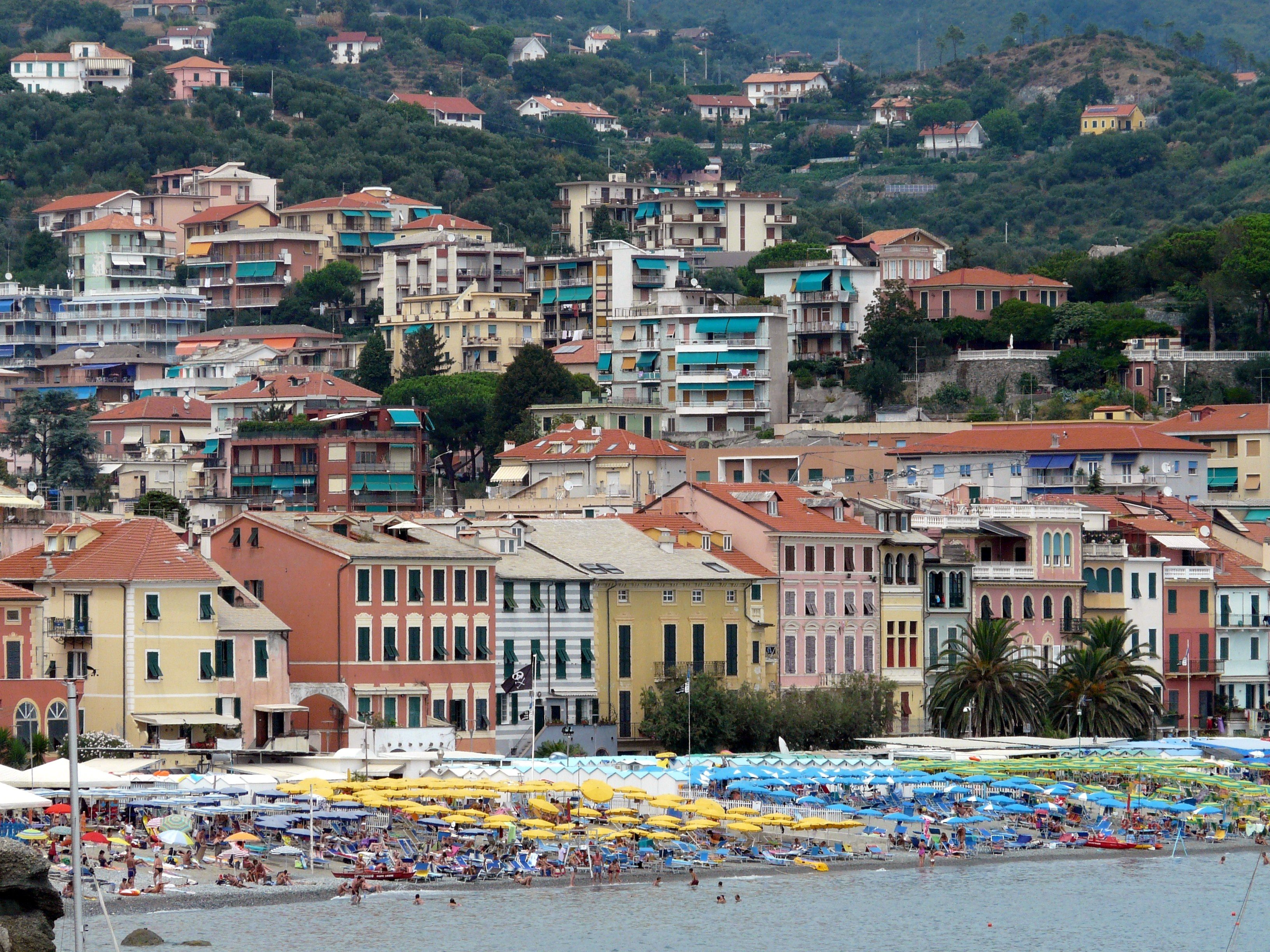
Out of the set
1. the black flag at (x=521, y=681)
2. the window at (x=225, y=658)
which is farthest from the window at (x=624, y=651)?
the window at (x=225, y=658)

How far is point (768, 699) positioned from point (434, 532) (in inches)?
486

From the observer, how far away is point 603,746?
89.5 metres

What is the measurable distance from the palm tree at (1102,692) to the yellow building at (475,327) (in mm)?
75241

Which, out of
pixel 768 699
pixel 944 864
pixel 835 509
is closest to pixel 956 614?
pixel 835 509

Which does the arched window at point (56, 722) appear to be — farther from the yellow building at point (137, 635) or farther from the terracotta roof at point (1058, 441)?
the terracotta roof at point (1058, 441)

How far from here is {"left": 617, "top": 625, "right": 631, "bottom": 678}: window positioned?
91812 millimetres

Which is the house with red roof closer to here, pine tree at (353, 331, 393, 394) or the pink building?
pine tree at (353, 331, 393, 394)

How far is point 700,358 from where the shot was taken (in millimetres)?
152000

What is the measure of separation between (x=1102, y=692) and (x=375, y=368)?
77.7m

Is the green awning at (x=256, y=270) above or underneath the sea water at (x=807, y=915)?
above

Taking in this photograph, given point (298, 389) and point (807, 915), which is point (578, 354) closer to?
point (298, 389)

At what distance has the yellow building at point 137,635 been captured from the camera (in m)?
80.2

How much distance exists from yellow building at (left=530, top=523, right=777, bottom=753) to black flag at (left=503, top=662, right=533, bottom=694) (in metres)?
3.96

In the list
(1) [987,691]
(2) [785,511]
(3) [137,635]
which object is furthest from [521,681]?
(1) [987,691]
